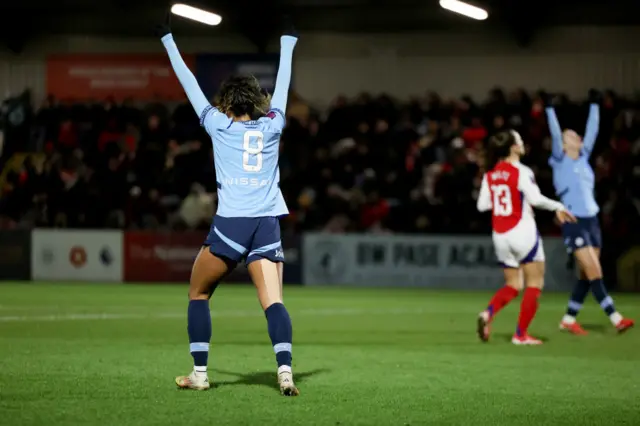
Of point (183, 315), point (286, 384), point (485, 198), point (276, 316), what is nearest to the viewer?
point (286, 384)

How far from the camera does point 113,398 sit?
8.09m

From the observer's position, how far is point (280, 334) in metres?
8.33

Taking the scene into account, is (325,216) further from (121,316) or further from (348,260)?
(121,316)

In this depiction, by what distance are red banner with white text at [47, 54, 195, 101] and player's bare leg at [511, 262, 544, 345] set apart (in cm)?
1864

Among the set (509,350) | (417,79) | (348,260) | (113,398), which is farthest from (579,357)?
(417,79)

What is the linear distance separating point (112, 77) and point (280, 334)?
23595mm

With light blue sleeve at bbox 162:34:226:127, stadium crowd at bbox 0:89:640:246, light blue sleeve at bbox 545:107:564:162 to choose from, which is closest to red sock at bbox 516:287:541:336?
light blue sleeve at bbox 545:107:564:162

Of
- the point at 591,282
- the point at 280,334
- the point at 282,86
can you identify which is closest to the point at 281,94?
the point at 282,86

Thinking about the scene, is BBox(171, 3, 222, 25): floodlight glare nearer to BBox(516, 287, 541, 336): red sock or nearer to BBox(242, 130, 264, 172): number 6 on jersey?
BBox(516, 287, 541, 336): red sock

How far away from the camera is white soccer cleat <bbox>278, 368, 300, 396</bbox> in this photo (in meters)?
8.23

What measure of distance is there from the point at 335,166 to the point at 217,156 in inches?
702

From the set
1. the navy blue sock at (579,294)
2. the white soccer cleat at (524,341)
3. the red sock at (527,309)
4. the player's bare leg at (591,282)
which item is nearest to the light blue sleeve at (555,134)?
the player's bare leg at (591,282)

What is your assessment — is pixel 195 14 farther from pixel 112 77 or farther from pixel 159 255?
pixel 159 255

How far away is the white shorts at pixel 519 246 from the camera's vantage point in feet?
41.6
